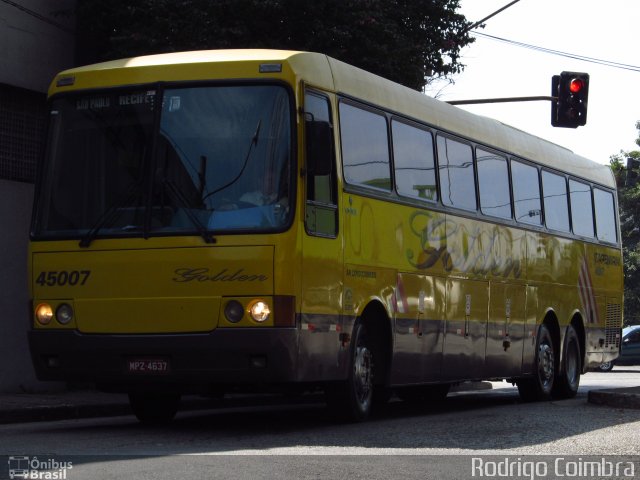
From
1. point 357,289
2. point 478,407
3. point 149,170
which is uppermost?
point 149,170

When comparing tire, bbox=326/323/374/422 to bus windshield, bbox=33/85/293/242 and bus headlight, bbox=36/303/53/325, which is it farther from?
bus headlight, bbox=36/303/53/325

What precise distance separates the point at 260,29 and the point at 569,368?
264 inches

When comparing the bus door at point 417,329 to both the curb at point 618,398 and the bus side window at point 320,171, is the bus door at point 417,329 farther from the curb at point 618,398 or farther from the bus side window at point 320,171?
the curb at point 618,398

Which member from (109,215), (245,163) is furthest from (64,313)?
(245,163)

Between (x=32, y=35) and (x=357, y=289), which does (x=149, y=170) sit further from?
(x=32, y=35)

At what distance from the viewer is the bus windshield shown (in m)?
11.8

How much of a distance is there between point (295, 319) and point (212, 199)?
1.25 metres

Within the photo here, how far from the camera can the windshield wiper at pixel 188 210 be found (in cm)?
1181

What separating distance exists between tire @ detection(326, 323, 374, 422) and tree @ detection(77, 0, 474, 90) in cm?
693

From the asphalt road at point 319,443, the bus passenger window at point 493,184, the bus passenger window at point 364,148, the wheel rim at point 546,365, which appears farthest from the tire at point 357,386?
the wheel rim at point 546,365

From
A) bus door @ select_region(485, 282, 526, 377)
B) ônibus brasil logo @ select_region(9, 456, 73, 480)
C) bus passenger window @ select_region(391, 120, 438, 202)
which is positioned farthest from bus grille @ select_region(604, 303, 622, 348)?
ônibus brasil logo @ select_region(9, 456, 73, 480)

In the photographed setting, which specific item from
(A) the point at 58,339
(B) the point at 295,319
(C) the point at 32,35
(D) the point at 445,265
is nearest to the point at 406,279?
(D) the point at 445,265

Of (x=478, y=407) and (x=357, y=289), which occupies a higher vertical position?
(x=357, y=289)

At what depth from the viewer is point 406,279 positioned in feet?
47.3
